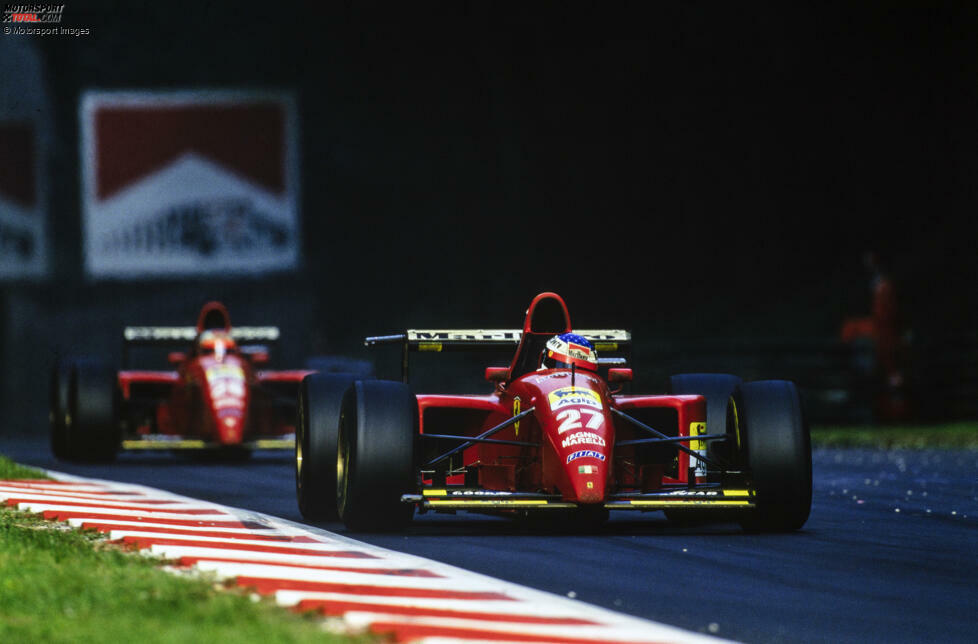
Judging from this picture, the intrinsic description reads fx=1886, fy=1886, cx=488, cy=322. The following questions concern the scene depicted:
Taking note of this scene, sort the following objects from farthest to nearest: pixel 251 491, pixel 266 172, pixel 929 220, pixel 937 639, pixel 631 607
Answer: pixel 929 220 < pixel 266 172 < pixel 251 491 < pixel 631 607 < pixel 937 639

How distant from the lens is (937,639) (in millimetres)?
6406

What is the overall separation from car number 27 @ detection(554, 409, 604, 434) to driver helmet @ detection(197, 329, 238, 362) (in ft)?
26.0

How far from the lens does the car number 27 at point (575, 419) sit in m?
9.20

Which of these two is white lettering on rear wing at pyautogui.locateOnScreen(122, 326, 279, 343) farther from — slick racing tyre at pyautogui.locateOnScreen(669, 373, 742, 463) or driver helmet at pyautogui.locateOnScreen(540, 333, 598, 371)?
driver helmet at pyautogui.locateOnScreen(540, 333, 598, 371)

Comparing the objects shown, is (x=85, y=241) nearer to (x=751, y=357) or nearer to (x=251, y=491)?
(x=751, y=357)

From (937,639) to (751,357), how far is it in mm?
16234

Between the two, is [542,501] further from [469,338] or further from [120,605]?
[120,605]

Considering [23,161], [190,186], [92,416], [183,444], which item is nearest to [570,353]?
[183,444]

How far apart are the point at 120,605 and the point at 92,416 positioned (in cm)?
990

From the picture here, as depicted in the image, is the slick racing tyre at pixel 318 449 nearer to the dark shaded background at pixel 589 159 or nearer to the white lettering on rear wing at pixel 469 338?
the white lettering on rear wing at pixel 469 338

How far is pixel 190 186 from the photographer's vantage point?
89.9 feet

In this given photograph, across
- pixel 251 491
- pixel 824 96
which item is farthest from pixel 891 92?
pixel 251 491

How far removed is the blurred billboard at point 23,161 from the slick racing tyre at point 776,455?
776 inches

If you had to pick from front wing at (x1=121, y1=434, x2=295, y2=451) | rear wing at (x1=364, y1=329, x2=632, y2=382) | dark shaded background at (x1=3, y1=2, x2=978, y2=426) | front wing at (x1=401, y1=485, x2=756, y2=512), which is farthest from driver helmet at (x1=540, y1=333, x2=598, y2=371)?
dark shaded background at (x1=3, y1=2, x2=978, y2=426)
